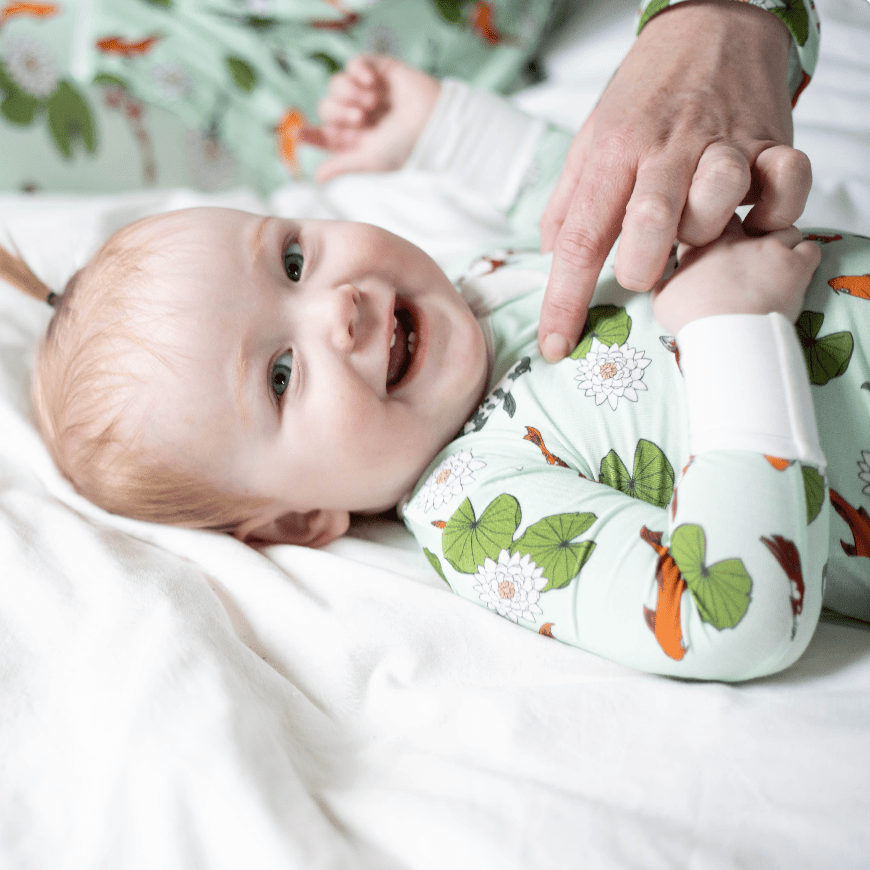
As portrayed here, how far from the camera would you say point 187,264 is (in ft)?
3.06

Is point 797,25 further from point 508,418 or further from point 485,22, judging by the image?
point 485,22

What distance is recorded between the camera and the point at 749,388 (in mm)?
735

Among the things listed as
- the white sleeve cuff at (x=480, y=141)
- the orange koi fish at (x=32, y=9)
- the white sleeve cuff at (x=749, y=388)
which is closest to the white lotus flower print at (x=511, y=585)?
the white sleeve cuff at (x=749, y=388)

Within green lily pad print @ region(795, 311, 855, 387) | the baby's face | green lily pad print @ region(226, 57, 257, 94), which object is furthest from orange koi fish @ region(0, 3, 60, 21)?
green lily pad print @ region(795, 311, 855, 387)

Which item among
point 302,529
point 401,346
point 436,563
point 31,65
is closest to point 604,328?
point 401,346

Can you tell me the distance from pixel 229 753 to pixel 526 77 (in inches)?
65.8

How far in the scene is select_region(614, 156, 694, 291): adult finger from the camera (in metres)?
0.75

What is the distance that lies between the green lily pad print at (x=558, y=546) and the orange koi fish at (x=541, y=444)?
0.11 metres

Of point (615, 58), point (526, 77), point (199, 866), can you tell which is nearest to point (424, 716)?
point (199, 866)

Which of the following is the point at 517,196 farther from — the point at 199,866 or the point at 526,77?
the point at 199,866

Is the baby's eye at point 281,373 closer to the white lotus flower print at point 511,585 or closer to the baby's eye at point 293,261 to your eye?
the baby's eye at point 293,261

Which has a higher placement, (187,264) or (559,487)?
(187,264)

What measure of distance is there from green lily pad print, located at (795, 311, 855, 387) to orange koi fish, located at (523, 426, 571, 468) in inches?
11.9

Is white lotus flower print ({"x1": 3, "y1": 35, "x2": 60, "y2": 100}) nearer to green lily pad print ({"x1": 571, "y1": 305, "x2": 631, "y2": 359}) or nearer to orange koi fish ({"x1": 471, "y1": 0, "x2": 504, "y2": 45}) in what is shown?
orange koi fish ({"x1": 471, "y1": 0, "x2": 504, "y2": 45})
